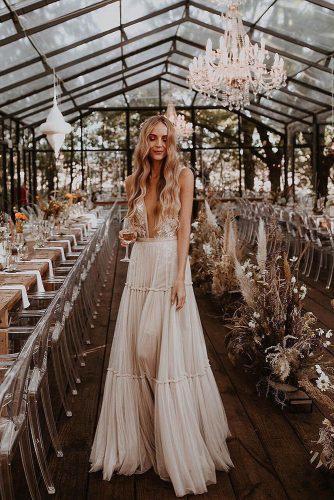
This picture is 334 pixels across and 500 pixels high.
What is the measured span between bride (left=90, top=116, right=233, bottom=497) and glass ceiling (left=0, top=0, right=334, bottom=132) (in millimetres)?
5578

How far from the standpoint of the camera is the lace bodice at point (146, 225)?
9.36ft

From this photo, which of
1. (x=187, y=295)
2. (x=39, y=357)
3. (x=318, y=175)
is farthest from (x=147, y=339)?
(x=318, y=175)

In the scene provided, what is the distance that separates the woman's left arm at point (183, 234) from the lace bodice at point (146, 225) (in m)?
0.03

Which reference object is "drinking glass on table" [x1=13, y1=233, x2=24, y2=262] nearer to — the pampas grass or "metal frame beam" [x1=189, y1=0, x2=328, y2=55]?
the pampas grass

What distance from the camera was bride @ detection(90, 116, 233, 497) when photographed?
277cm

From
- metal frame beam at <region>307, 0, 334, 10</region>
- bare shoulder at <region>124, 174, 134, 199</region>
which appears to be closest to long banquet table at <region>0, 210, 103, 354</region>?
bare shoulder at <region>124, 174, 134, 199</region>

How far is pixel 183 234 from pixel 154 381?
68cm

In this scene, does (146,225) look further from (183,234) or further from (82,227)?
(82,227)

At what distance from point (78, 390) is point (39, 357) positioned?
125 centimetres

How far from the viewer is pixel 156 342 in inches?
111

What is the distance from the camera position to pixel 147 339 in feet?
9.23

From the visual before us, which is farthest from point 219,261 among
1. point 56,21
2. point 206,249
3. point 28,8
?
point 56,21

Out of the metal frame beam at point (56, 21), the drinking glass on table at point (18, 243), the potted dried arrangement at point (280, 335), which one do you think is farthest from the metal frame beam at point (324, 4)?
the potted dried arrangement at point (280, 335)

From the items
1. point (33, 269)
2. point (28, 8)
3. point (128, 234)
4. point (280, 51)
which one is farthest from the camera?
point (280, 51)
